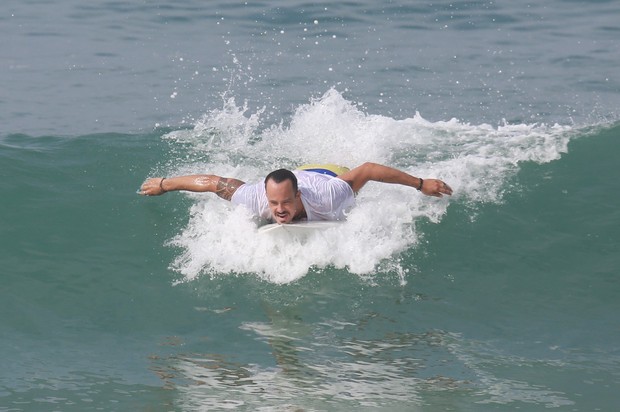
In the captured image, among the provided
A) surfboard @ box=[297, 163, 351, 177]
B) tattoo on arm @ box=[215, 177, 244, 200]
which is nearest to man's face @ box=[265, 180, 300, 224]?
tattoo on arm @ box=[215, 177, 244, 200]

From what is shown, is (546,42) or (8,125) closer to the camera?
(8,125)

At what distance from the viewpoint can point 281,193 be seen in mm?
8359

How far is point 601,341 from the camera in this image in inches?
321

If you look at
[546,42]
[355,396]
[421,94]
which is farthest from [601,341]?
[546,42]

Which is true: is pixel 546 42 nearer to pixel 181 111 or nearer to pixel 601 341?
pixel 181 111

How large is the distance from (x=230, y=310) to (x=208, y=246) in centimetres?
85

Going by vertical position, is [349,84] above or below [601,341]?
above

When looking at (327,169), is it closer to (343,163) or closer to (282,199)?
(282,199)

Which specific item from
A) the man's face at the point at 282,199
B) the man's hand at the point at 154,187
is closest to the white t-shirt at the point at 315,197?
the man's face at the point at 282,199

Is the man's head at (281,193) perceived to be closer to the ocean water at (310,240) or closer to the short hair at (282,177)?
the short hair at (282,177)

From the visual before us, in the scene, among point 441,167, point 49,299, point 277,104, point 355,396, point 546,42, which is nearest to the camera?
point 355,396

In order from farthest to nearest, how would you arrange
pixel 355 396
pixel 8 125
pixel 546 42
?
1. pixel 546 42
2. pixel 8 125
3. pixel 355 396

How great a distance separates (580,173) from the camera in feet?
36.2

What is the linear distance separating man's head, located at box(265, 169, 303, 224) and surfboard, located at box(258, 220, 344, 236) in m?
0.07
